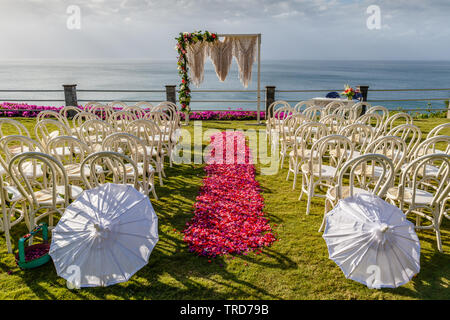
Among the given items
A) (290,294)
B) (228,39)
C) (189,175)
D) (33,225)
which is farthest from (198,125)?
(290,294)

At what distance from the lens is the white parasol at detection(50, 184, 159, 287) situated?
6.57ft

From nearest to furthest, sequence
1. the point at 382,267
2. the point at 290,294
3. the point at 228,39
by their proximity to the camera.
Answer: the point at 382,267 < the point at 290,294 < the point at 228,39

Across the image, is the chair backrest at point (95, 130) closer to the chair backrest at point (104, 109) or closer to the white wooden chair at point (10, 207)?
the chair backrest at point (104, 109)

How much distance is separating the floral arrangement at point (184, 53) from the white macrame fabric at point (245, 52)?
2.37ft

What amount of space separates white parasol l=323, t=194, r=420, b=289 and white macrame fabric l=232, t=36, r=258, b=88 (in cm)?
792

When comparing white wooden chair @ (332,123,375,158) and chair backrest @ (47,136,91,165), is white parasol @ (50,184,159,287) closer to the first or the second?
chair backrest @ (47,136,91,165)

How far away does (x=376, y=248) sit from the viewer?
6.60ft

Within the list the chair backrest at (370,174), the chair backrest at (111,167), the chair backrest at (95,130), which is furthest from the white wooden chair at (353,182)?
the chair backrest at (95,130)

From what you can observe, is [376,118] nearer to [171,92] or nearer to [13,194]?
[13,194]

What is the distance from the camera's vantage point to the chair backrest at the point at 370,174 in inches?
101

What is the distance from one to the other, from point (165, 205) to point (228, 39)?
6.66 metres

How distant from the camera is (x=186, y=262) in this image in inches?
114

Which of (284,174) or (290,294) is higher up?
(284,174)

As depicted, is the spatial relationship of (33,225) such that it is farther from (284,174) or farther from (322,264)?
(284,174)
